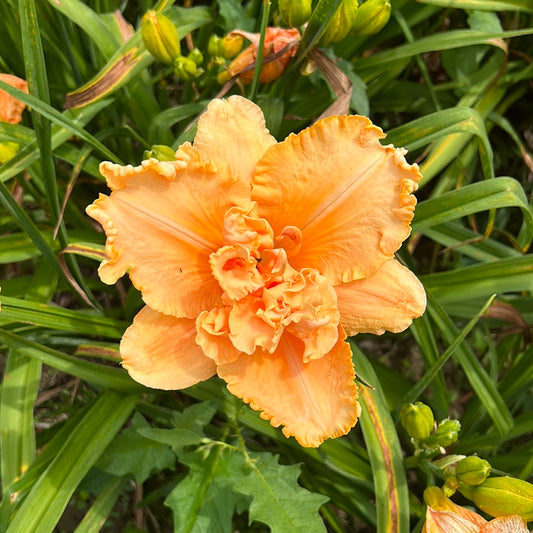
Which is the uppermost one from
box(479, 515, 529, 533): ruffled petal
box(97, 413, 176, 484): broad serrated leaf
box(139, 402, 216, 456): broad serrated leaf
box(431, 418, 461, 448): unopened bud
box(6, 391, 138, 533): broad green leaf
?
box(139, 402, 216, 456): broad serrated leaf

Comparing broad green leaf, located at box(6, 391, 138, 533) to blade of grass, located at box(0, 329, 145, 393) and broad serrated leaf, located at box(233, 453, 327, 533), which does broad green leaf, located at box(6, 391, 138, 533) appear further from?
broad serrated leaf, located at box(233, 453, 327, 533)

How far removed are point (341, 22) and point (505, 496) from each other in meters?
0.90

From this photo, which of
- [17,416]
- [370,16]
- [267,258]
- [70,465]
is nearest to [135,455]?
[70,465]

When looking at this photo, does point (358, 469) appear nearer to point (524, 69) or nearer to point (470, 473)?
point (470, 473)

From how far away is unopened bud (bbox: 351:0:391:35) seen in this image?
1144mm

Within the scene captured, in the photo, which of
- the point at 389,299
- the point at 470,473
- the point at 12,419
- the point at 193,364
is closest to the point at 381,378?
the point at 470,473

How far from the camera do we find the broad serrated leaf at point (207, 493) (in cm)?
104

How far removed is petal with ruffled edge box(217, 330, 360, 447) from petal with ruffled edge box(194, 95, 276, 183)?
11.3 inches

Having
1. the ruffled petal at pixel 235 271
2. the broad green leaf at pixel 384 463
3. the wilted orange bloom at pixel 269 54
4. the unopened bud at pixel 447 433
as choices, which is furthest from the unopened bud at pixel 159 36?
the unopened bud at pixel 447 433

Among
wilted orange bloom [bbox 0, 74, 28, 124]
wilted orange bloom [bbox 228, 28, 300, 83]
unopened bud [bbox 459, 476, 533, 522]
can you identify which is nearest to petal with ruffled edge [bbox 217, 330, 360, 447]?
unopened bud [bbox 459, 476, 533, 522]

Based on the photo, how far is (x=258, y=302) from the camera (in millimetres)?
881

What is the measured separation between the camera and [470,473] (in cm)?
104

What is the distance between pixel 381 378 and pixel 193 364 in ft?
2.25

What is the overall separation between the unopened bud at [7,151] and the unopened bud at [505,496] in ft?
3.51
